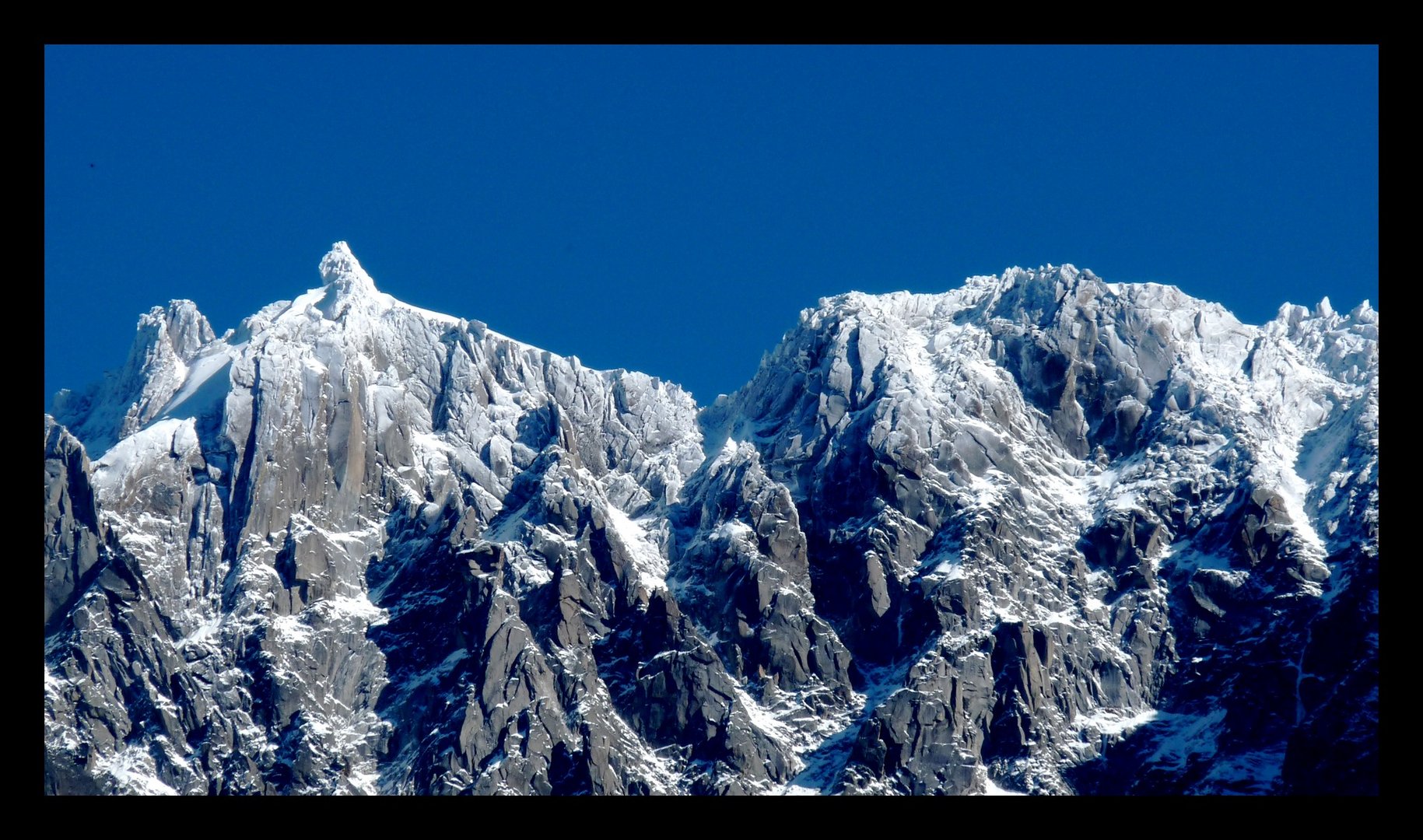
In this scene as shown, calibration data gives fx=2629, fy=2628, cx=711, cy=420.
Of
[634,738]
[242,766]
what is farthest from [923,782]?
[242,766]
